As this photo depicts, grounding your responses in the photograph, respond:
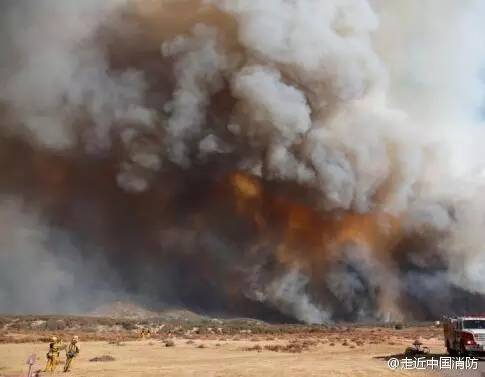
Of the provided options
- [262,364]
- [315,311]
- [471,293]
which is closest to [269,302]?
[315,311]

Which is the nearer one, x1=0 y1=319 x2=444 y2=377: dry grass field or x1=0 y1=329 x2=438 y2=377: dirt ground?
x1=0 y1=329 x2=438 y2=377: dirt ground

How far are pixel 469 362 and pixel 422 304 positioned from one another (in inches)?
2433

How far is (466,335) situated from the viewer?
21.5 meters

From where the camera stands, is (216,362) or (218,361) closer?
(216,362)

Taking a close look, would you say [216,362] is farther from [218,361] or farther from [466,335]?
[466,335]

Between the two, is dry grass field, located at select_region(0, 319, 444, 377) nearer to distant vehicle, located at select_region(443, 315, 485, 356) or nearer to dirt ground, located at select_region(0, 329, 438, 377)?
dirt ground, located at select_region(0, 329, 438, 377)

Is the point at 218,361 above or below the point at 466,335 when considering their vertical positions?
below

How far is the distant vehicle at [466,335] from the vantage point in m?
21.2

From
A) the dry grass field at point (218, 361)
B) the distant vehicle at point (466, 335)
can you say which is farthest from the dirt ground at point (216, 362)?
the distant vehicle at point (466, 335)

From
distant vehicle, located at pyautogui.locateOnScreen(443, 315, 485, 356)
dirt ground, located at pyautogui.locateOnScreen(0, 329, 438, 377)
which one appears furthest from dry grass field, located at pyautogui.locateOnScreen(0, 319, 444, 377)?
distant vehicle, located at pyautogui.locateOnScreen(443, 315, 485, 356)

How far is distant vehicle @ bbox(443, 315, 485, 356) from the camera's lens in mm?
21156

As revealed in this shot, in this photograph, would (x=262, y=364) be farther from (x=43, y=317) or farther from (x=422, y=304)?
(x=422, y=304)

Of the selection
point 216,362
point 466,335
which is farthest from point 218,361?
point 466,335

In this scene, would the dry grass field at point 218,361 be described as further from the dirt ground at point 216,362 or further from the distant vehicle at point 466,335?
the distant vehicle at point 466,335
